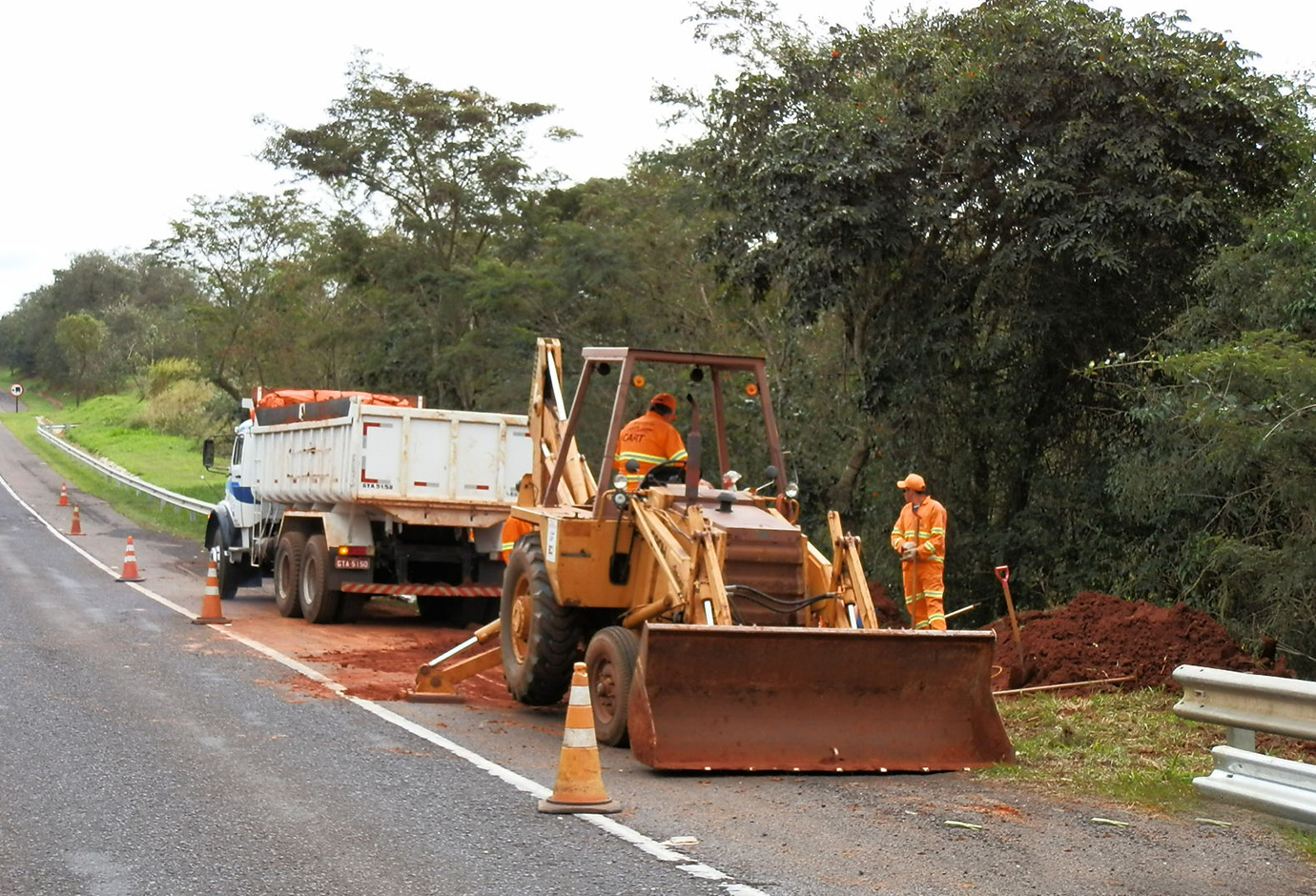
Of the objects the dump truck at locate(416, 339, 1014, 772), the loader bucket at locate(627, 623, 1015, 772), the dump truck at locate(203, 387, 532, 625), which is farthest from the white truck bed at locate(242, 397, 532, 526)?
the loader bucket at locate(627, 623, 1015, 772)

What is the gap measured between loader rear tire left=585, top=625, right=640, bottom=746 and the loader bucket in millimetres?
508

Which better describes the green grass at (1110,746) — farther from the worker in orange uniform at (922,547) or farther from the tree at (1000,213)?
the tree at (1000,213)

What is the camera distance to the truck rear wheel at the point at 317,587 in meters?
17.2

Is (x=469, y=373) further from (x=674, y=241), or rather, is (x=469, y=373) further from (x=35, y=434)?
(x=35, y=434)

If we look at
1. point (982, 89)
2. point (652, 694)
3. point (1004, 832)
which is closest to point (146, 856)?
point (652, 694)

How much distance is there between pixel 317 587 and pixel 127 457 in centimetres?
4233

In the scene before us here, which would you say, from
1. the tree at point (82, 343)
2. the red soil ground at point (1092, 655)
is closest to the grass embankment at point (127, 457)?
the tree at point (82, 343)

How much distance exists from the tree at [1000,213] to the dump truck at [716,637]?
237 inches

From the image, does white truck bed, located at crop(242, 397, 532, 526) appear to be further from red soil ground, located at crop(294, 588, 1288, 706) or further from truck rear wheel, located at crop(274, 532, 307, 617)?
red soil ground, located at crop(294, 588, 1288, 706)

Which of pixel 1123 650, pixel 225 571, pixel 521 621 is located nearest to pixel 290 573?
pixel 225 571

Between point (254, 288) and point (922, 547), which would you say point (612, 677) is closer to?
point (922, 547)

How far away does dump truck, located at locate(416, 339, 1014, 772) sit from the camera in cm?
829

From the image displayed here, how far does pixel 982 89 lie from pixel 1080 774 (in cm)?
978

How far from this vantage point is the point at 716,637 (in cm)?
826
